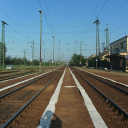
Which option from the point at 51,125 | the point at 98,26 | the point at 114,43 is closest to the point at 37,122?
the point at 51,125

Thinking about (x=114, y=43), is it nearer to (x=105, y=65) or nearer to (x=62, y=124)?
(x=105, y=65)

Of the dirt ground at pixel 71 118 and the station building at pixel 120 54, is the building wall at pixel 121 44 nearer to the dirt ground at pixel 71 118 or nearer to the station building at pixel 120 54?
the station building at pixel 120 54

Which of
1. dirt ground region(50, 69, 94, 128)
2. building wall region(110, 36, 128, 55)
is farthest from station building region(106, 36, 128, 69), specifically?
dirt ground region(50, 69, 94, 128)

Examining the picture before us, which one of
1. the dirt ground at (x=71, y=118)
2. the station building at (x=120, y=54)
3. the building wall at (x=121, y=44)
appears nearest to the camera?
the dirt ground at (x=71, y=118)

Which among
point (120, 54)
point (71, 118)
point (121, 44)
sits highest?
point (121, 44)

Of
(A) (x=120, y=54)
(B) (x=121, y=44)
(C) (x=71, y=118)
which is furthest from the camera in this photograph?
(B) (x=121, y=44)

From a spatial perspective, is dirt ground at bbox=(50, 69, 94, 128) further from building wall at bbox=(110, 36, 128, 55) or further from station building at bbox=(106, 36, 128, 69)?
building wall at bbox=(110, 36, 128, 55)

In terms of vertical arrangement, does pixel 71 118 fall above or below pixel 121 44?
below

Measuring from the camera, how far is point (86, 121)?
4715mm

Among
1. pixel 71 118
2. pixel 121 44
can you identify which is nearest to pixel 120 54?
pixel 121 44

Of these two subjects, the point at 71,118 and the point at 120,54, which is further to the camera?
the point at 120,54

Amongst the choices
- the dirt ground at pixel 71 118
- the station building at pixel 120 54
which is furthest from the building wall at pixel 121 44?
the dirt ground at pixel 71 118

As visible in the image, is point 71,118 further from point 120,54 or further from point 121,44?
point 121,44

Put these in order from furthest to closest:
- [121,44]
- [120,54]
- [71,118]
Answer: [121,44]
[120,54]
[71,118]
